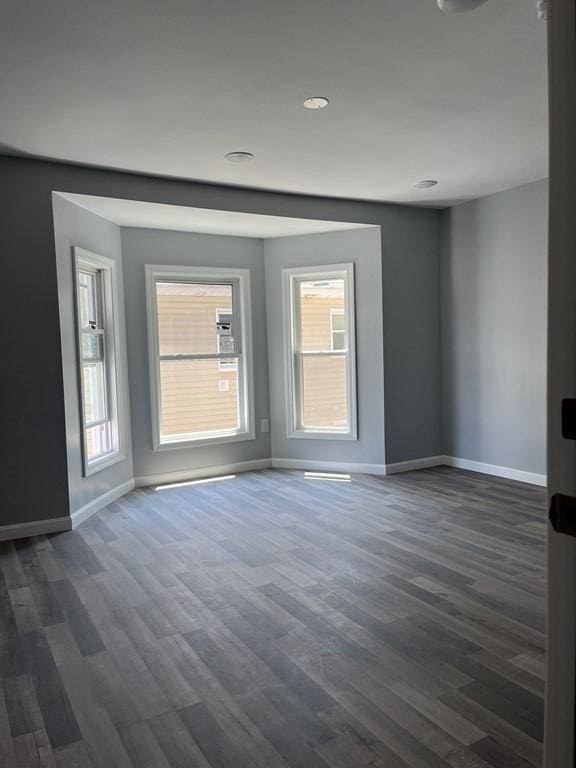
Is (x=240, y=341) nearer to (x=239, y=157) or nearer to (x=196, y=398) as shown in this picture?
(x=196, y=398)

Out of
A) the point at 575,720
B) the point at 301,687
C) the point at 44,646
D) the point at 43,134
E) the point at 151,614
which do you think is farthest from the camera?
the point at 43,134

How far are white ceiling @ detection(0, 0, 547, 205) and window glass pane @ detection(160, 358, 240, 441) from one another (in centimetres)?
199

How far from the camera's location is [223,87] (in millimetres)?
2826

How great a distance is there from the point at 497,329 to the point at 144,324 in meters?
3.25

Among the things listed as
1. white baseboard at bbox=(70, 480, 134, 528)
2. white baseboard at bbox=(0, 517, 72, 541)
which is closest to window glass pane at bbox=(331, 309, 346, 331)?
white baseboard at bbox=(70, 480, 134, 528)

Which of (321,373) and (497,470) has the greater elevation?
(321,373)

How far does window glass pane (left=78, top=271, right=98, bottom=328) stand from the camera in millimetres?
4653

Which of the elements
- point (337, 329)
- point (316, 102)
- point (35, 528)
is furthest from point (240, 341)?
point (316, 102)

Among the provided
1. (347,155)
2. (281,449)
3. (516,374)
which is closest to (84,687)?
(347,155)

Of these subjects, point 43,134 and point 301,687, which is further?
point 43,134

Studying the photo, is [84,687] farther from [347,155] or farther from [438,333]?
[438,333]

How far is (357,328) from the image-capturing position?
5.53m

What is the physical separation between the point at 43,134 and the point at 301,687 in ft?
10.7

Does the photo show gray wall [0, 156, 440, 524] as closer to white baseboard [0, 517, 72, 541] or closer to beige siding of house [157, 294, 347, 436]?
white baseboard [0, 517, 72, 541]
